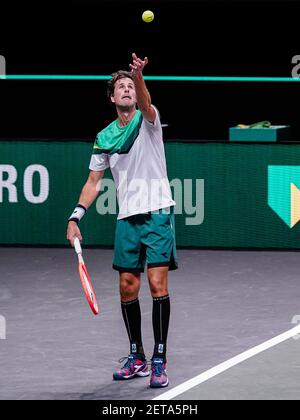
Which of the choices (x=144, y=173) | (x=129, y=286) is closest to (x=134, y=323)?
(x=129, y=286)

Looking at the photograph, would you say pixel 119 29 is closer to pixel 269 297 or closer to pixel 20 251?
pixel 20 251

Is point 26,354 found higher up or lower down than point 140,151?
lower down

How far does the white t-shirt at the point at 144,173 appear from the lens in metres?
8.29

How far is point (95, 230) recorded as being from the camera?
547 inches

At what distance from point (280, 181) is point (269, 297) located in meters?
2.54

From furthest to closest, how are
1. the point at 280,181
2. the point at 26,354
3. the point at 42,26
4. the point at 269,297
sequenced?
1. the point at 42,26
2. the point at 280,181
3. the point at 269,297
4. the point at 26,354

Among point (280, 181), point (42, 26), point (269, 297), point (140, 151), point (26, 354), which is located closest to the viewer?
point (140, 151)

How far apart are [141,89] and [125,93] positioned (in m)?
0.53

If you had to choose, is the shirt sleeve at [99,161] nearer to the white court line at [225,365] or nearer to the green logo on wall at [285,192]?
the white court line at [225,365]

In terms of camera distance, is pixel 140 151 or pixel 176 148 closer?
pixel 140 151

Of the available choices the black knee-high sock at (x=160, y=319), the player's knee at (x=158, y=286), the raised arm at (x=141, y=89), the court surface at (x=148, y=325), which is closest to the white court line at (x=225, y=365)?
the court surface at (x=148, y=325)

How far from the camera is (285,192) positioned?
13391 mm

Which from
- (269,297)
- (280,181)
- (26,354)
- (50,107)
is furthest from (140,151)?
(50,107)

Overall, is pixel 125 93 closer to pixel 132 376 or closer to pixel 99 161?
pixel 99 161
